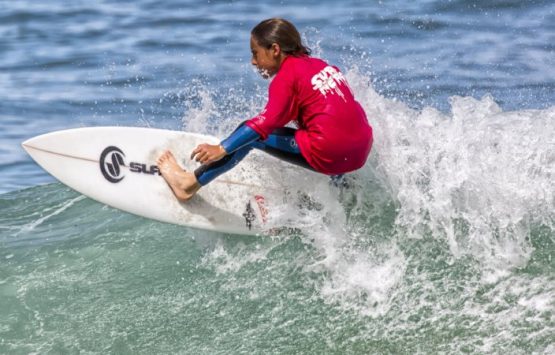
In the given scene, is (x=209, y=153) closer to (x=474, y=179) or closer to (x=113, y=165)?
(x=113, y=165)

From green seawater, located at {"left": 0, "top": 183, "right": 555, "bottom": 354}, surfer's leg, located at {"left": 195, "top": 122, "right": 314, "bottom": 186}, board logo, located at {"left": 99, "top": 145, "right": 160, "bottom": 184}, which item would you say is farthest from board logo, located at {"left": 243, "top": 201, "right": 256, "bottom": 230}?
board logo, located at {"left": 99, "top": 145, "right": 160, "bottom": 184}

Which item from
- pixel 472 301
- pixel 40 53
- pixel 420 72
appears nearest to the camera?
pixel 472 301

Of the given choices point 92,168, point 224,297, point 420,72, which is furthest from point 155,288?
point 420,72

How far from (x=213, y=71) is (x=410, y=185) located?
266 inches

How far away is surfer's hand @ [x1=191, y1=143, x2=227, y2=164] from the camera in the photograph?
19.4ft

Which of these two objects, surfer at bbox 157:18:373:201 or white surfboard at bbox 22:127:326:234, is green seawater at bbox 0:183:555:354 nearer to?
white surfboard at bbox 22:127:326:234

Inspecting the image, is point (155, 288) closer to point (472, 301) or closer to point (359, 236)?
point (359, 236)

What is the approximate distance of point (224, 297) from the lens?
6.36m

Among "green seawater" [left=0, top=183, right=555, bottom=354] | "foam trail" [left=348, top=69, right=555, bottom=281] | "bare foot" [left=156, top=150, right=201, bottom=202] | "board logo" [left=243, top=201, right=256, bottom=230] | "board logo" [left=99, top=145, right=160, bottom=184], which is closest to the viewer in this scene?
"green seawater" [left=0, top=183, right=555, bottom=354]

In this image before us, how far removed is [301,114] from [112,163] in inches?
59.8

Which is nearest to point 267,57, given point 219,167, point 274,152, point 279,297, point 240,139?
point 240,139

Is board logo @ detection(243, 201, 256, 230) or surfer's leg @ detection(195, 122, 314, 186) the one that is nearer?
surfer's leg @ detection(195, 122, 314, 186)

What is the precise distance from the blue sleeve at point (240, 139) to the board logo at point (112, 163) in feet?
3.72

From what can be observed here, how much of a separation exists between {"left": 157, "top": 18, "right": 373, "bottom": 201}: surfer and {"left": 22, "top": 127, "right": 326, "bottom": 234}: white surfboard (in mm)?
573
